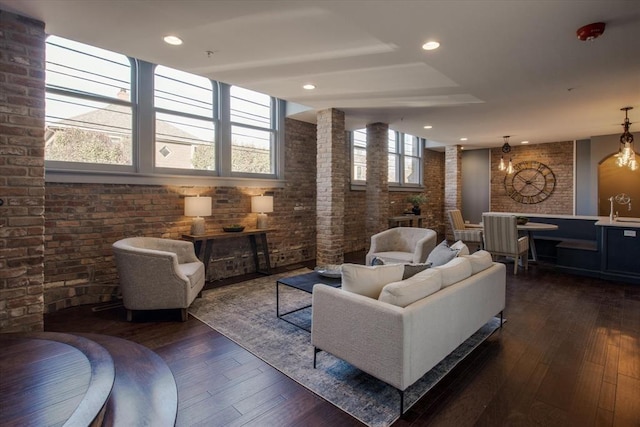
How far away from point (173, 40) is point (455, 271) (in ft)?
10.6

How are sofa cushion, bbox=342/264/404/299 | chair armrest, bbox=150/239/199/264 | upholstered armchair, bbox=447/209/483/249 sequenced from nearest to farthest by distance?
sofa cushion, bbox=342/264/404/299 → chair armrest, bbox=150/239/199/264 → upholstered armchair, bbox=447/209/483/249

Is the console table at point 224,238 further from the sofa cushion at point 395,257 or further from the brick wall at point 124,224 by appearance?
the sofa cushion at point 395,257

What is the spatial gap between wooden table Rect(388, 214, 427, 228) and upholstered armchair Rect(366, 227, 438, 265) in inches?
111

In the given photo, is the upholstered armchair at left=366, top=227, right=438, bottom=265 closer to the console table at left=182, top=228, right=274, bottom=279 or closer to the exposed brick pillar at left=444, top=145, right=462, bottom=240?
the console table at left=182, top=228, right=274, bottom=279

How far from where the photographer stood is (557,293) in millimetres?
4348

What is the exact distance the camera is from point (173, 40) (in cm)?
304

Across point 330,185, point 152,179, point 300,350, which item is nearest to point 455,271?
point 300,350

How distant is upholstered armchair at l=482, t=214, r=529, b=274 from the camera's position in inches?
211

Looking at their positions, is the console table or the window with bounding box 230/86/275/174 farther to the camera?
the window with bounding box 230/86/275/174

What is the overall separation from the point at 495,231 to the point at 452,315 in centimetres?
382

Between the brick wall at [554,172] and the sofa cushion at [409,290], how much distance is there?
8700mm

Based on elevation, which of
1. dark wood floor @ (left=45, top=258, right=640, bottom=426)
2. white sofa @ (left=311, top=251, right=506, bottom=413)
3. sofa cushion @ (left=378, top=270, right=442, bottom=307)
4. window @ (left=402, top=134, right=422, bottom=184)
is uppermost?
window @ (left=402, top=134, right=422, bottom=184)

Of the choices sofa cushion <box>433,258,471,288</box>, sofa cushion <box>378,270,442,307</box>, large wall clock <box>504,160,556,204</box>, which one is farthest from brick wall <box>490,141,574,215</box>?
sofa cushion <box>378,270,442,307</box>

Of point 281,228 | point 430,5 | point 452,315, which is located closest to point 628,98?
point 430,5
